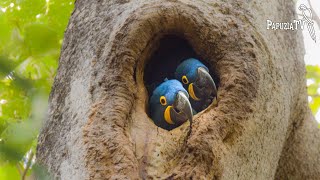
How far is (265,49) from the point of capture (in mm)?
1767

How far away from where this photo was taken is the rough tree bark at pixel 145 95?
1.44 m

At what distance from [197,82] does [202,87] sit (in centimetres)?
13

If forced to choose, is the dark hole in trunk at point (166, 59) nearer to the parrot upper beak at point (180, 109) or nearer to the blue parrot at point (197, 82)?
the blue parrot at point (197, 82)

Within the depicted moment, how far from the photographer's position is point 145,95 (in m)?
1.75

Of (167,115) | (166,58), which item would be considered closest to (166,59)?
(166,58)

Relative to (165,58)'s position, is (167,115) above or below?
below

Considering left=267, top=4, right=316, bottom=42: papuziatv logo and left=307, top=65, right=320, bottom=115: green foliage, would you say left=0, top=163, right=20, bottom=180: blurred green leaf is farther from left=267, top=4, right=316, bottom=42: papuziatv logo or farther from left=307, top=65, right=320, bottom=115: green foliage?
left=307, top=65, right=320, bottom=115: green foliage

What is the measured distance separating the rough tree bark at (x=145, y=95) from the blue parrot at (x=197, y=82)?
124 mm

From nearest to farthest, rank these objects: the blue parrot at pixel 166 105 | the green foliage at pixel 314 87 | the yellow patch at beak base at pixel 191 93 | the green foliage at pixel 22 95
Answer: the green foliage at pixel 22 95, the blue parrot at pixel 166 105, the yellow patch at beak base at pixel 191 93, the green foliage at pixel 314 87

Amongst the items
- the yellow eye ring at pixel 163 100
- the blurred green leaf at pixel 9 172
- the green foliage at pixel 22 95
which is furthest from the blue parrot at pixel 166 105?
the blurred green leaf at pixel 9 172

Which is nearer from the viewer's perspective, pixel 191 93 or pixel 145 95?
pixel 145 95

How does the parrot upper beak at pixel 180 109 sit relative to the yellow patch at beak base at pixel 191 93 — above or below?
above

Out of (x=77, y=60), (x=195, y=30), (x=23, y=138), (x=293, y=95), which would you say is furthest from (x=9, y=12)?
(x=23, y=138)

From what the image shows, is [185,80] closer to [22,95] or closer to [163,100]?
[163,100]
